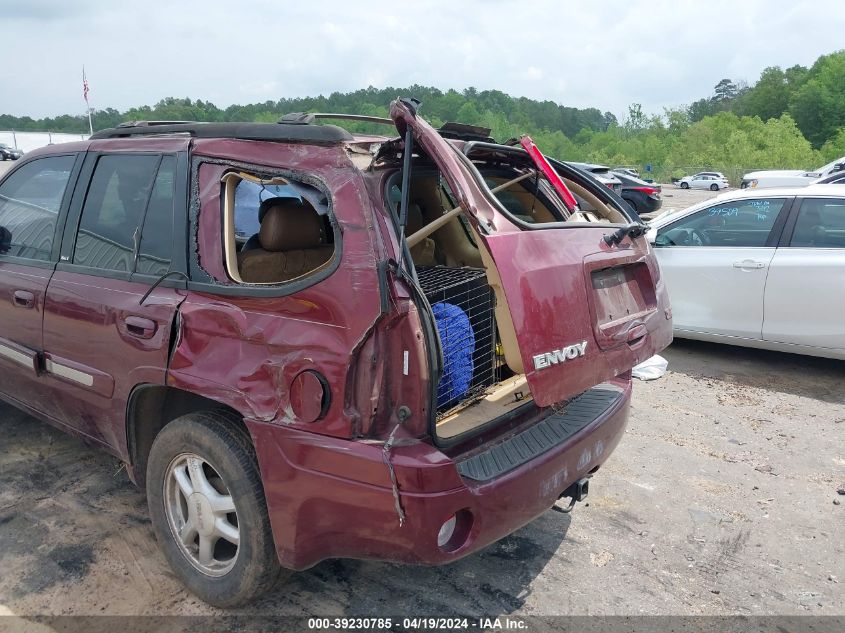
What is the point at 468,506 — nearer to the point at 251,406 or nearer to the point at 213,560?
the point at 251,406

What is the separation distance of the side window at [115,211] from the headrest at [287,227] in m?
0.53

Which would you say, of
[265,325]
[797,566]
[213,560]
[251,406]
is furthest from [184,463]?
[797,566]

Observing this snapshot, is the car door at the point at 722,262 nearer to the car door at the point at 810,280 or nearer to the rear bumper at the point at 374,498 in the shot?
the car door at the point at 810,280

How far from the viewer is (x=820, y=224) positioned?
5.38 meters

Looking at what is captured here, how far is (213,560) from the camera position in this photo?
2680 millimetres

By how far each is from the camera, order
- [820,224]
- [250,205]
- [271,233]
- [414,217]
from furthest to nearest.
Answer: [820,224], [414,217], [250,205], [271,233]

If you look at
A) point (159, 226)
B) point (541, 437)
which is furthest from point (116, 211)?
point (541, 437)

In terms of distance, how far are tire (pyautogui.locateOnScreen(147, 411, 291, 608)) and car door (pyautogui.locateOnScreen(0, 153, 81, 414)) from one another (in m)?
1.12

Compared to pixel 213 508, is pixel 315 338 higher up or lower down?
higher up

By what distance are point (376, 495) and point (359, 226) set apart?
0.90m

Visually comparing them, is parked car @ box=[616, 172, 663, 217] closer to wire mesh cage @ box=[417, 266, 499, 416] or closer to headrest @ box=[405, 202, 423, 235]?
headrest @ box=[405, 202, 423, 235]

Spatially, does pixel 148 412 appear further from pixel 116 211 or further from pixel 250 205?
pixel 250 205

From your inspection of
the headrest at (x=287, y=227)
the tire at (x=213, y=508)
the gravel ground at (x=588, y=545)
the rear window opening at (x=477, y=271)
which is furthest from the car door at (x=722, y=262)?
the tire at (x=213, y=508)

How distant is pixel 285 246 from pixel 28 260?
4.90ft
